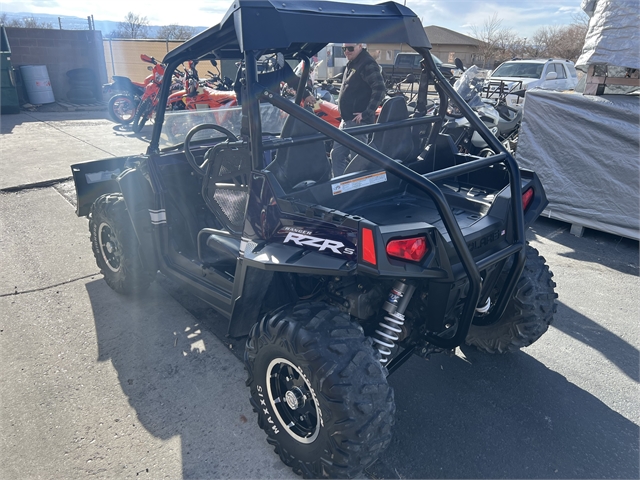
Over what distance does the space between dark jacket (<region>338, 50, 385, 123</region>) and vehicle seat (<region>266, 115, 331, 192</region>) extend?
286 centimetres

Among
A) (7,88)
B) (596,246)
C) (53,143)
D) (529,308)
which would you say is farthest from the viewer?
(7,88)

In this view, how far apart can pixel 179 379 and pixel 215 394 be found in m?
0.29

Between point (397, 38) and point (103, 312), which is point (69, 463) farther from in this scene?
point (397, 38)

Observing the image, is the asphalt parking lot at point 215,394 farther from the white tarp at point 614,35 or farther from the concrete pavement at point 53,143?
the concrete pavement at point 53,143

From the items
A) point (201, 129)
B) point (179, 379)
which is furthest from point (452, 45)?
point (179, 379)

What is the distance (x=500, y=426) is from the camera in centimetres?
263

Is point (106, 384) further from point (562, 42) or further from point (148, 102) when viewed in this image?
point (562, 42)

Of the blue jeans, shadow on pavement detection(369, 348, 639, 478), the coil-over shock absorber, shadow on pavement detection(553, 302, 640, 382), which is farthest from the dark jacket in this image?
the coil-over shock absorber

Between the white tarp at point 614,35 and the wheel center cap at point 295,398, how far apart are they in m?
4.67

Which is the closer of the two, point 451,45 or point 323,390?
point 323,390

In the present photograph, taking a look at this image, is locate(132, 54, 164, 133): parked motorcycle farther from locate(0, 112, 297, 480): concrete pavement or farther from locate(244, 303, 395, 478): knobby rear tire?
locate(244, 303, 395, 478): knobby rear tire

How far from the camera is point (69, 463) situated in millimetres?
2350

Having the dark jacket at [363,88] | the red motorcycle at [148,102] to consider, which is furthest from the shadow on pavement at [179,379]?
the red motorcycle at [148,102]

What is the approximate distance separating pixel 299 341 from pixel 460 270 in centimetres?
78
